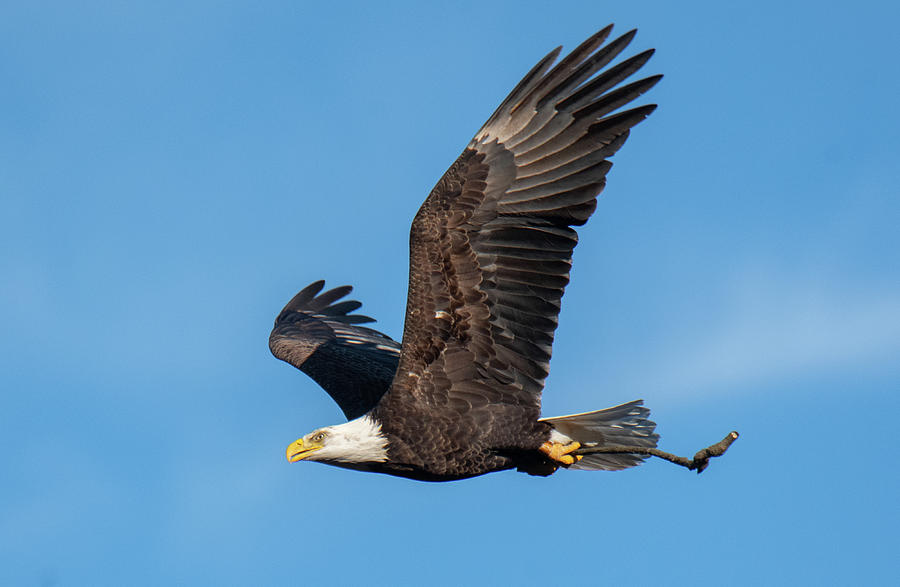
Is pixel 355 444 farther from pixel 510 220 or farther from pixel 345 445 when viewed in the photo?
pixel 510 220

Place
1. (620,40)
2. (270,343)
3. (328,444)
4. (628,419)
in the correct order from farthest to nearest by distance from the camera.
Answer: (270,343) → (628,419) → (328,444) → (620,40)

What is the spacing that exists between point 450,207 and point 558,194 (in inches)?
29.3

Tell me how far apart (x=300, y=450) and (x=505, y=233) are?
2.10 metres

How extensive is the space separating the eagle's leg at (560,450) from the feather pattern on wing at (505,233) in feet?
1.06

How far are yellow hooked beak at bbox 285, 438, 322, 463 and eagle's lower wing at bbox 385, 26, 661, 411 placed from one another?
2.24ft

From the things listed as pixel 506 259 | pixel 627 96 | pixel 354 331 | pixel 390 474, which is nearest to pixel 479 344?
pixel 506 259

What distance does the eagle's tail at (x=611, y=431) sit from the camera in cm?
865

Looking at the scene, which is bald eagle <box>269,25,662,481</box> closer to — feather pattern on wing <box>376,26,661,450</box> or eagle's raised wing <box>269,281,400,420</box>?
feather pattern on wing <box>376,26,661,450</box>

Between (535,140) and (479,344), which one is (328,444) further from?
(535,140)

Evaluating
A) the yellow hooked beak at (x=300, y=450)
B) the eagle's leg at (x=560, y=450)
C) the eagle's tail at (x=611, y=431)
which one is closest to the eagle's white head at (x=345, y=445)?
the yellow hooked beak at (x=300, y=450)

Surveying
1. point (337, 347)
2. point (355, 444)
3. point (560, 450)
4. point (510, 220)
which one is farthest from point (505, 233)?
point (337, 347)

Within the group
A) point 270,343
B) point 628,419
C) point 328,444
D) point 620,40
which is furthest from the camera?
point 270,343

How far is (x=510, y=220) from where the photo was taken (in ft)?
25.5

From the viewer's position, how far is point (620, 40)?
24.6 ft
